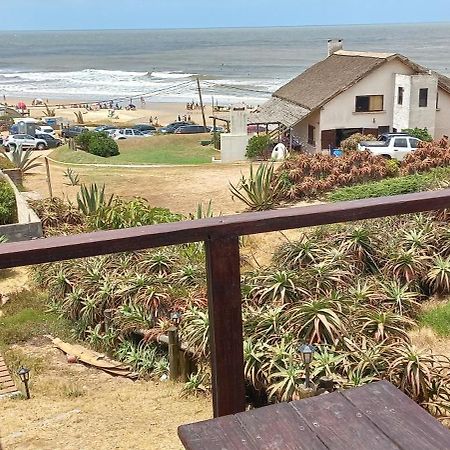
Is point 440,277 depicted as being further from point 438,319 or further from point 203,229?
point 203,229

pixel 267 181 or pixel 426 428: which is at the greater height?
pixel 426 428

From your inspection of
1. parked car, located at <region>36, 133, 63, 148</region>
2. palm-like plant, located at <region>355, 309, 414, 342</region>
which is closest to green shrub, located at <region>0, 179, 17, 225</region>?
palm-like plant, located at <region>355, 309, 414, 342</region>

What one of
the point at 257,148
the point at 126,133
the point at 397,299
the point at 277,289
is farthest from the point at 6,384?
the point at 126,133

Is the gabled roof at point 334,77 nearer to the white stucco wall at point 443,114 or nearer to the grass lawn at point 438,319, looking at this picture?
the white stucco wall at point 443,114

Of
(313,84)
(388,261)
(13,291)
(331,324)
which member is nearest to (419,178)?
(388,261)

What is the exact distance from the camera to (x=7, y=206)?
13.2m

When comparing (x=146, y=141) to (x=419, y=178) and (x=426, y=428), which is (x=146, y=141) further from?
(x=426, y=428)

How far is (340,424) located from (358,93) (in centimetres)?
3160

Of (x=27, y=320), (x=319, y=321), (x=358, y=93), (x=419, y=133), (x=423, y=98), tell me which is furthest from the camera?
(x=358, y=93)

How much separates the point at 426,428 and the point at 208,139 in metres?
36.9

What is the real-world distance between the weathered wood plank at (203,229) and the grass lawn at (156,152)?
26455 millimetres

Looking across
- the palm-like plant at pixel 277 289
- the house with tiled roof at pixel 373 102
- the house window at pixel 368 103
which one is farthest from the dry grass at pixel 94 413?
the house window at pixel 368 103

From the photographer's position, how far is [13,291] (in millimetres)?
9773

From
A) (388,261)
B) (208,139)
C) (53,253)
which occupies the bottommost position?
(208,139)
